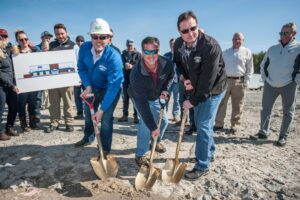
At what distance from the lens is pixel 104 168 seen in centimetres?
357

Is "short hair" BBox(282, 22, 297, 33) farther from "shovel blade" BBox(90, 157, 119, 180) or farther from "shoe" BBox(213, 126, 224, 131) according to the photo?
"shovel blade" BBox(90, 157, 119, 180)

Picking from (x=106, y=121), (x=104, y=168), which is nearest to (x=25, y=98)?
(x=106, y=121)

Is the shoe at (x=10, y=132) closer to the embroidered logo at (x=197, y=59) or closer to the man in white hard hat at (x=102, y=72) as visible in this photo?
the man in white hard hat at (x=102, y=72)

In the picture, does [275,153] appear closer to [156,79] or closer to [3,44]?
[156,79]

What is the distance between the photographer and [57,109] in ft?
19.4

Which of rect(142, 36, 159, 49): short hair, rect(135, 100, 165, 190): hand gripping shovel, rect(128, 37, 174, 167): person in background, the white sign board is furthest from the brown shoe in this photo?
rect(142, 36, 159, 49): short hair

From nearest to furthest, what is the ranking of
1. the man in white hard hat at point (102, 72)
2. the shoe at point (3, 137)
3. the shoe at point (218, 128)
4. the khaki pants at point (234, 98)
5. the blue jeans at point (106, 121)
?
1. the man in white hard hat at point (102, 72)
2. the blue jeans at point (106, 121)
3. the shoe at point (3, 137)
4. the khaki pants at point (234, 98)
5. the shoe at point (218, 128)

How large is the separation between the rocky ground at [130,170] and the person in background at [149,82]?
0.79 m

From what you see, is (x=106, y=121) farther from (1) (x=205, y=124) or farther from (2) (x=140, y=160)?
(1) (x=205, y=124)

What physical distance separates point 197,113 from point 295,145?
2.83 meters

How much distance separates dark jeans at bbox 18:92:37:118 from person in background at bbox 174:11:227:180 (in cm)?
385

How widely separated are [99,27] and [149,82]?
1.12m

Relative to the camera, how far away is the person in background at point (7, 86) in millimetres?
5176

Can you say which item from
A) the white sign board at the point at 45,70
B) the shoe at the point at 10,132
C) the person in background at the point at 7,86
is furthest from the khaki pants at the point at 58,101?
the shoe at the point at 10,132
